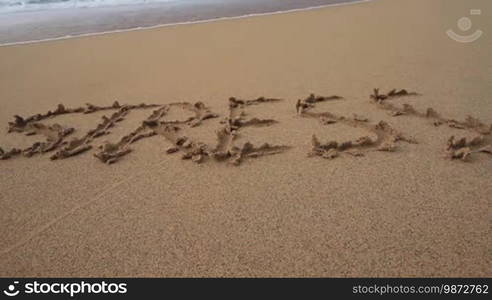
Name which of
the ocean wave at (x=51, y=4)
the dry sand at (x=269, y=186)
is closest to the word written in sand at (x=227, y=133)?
the dry sand at (x=269, y=186)

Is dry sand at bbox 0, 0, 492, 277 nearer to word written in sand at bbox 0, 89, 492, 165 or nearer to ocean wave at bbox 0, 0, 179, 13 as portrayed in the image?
word written in sand at bbox 0, 89, 492, 165

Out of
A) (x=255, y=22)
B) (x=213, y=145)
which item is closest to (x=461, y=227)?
(x=213, y=145)

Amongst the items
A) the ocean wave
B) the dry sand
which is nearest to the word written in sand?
the dry sand

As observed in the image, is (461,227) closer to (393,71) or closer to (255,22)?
(393,71)

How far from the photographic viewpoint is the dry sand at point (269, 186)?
1290 mm

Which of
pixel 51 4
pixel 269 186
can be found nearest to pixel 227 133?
pixel 269 186

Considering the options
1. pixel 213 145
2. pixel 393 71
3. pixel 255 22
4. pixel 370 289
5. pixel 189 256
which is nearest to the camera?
pixel 370 289

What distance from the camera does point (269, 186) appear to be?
5.37 ft

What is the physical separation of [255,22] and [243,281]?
4.04m

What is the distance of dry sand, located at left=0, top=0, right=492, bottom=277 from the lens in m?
1.29

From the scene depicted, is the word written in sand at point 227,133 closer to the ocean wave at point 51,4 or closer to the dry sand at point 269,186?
the dry sand at point 269,186

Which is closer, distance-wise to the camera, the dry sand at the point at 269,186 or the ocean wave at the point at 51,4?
the dry sand at the point at 269,186

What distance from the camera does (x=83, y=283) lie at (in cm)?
126

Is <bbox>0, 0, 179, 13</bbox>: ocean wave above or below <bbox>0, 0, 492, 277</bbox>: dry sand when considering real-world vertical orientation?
above
